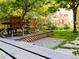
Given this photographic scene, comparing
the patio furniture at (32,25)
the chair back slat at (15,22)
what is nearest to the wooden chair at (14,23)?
the chair back slat at (15,22)

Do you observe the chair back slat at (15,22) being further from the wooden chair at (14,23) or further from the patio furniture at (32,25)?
the patio furniture at (32,25)

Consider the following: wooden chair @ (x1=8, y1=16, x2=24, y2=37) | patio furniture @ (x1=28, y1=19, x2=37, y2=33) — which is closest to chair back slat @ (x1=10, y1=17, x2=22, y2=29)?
wooden chair @ (x1=8, y1=16, x2=24, y2=37)

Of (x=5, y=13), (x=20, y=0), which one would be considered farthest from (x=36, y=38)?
(x=5, y=13)

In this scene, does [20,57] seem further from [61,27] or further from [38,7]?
[61,27]

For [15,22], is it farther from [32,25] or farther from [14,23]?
[32,25]

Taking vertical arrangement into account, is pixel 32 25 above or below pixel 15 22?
below

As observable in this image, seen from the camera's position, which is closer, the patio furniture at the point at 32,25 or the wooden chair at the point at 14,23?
the wooden chair at the point at 14,23

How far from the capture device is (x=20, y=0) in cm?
1362

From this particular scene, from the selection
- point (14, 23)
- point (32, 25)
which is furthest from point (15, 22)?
point (32, 25)

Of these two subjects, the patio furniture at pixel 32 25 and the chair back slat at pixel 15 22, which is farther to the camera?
the patio furniture at pixel 32 25

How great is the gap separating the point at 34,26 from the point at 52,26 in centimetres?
543

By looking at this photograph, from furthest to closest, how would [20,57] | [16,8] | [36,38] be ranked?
[16,8] < [36,38] < [20,57]

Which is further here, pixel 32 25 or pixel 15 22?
pixel 32 25

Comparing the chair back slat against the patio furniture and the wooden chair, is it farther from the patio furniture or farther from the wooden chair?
the patio furniture
